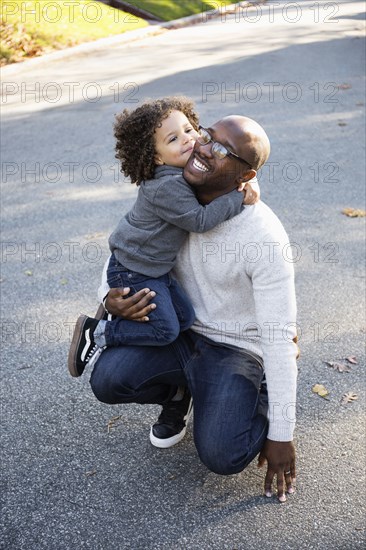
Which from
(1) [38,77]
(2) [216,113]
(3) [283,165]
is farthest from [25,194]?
(1) [38,77]

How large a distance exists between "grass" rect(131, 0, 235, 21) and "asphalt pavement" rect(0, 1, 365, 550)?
6991 mm

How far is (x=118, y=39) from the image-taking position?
13219mm

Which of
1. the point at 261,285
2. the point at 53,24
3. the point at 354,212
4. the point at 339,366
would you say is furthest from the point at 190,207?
the point at 53,24

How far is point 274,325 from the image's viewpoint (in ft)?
8.00

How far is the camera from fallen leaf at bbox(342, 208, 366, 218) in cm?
528

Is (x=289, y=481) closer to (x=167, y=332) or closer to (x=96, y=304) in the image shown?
(x=167, y=332)

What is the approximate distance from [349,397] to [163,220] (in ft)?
4.22

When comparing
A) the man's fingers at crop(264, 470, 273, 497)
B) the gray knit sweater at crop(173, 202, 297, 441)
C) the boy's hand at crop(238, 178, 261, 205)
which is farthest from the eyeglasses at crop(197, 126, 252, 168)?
the man's fingers at crop(264, 470, 273, 497)

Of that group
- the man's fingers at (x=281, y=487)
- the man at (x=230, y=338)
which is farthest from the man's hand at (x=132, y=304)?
the man's fingers at (x=281, y=487)

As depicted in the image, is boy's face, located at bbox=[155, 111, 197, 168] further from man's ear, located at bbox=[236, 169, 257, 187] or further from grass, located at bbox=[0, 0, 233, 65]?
grass, located at bbox=[0, 0, 233, 65]

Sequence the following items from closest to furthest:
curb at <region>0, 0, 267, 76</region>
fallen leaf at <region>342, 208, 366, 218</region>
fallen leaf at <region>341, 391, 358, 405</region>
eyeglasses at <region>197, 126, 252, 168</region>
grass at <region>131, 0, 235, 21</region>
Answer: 1. eyeglasses at <region>197, 126, 252, 168</region>
2. fallen leaf at <region>341, 391, 358, 405</region>
3. fallen leaf at <region>342, 208, 366, 218</region>
4. curb at <region>0, 0, 267, 76</region>
5. grass at <region>131, 0, 235, 21</region>

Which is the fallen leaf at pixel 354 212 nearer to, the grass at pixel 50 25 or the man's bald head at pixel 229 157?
the man's bald head at pixel 229 157

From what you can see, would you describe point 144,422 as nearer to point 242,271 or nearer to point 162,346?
point 162,346

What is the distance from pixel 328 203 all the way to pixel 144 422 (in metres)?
3.12
